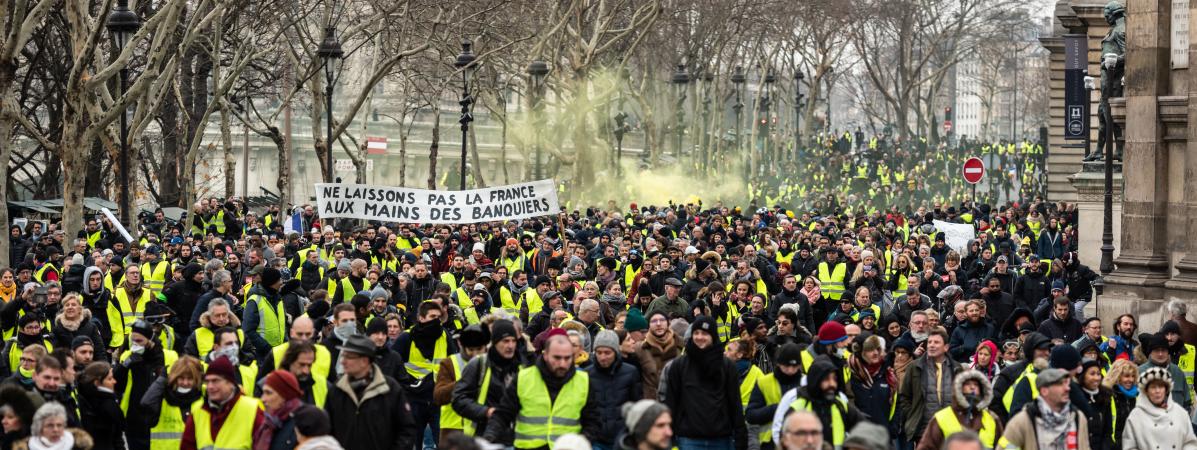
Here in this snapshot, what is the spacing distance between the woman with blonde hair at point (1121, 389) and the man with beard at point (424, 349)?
4.07 m

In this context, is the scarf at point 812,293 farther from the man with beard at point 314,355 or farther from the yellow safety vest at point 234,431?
the yellow safety vest at point 234,431

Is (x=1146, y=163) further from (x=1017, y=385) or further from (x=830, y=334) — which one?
(x=830, y=334)

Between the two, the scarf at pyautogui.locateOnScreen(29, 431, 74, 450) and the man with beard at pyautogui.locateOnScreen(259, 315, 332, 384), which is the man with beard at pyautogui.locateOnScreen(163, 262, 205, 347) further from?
the scarf at pyautogui.locateOnScreen(29, 431, 74, 450)

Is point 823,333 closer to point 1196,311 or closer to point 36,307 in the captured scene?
point 36,307

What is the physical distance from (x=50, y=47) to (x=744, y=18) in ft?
82.4

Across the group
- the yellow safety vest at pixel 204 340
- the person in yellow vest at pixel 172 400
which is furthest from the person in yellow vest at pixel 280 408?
the yellow safety vest at pixel 204 340

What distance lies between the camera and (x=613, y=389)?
417 inches

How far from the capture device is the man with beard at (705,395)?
35.0ft

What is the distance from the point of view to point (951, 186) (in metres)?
64.2

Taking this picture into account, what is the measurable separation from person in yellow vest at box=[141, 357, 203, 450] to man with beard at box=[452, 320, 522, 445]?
1362 millimetres

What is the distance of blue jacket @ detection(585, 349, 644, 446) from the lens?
10.5 m

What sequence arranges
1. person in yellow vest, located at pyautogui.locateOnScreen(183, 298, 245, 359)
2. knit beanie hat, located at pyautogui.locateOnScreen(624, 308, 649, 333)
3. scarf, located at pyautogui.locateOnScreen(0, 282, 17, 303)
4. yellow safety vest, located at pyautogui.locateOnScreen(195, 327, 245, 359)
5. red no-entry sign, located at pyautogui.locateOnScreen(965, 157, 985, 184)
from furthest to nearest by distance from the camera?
1. red no-entry sign, located at pyautogui.locateOnScreen(965, 157, 985, 184)
2. scarf, located at pyautogui.locateOnScreen(0, 282, 17, 303)
3. yellow safety vest, located at pyautogui.locateOnScreen(195, 327, 245, 359)
4. person in yellow vest, located at pyautogui.locateOnScreen(183, 298, 245, 359)
5. knit beanie hat, located at pyautogui.locateOnScreen(624, 308, 649, 333)

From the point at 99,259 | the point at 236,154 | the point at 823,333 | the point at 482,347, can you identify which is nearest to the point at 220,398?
the point at 482,347

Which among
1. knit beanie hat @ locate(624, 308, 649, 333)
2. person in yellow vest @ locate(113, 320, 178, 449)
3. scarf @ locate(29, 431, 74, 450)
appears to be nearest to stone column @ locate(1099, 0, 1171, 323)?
knit beanie hat @ locate(624, 308, 649, 333)
